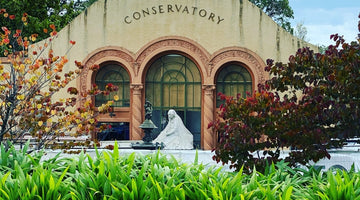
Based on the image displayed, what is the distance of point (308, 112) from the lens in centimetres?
795

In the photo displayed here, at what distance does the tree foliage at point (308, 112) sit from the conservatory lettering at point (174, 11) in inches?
543

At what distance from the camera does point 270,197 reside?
4.75 m

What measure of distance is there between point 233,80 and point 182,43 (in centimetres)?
321

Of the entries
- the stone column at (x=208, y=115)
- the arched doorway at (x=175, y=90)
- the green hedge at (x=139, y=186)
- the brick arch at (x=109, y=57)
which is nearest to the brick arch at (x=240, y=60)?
the stone column at (x=208, y=115)

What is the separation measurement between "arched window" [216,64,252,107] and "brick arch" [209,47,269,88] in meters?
0.58

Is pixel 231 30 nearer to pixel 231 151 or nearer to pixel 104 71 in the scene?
pixel 104 71

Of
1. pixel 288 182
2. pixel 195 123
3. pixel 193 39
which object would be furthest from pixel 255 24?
pixel 288 182

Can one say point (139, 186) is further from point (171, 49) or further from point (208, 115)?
point (171, 49)

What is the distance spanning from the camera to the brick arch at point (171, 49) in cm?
2206

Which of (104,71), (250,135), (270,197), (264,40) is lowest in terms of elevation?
(270,197)

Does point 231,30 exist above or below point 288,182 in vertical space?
above

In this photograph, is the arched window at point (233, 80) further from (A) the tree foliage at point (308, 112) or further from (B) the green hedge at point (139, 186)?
(B) the green hedge at point (139, 186)

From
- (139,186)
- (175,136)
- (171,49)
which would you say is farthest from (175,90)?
(139,186)

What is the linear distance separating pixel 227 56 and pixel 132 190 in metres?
17.8
